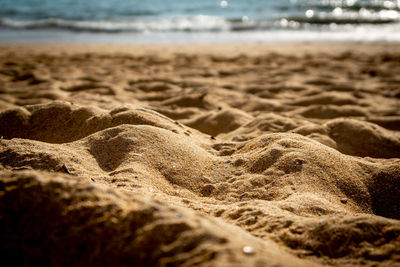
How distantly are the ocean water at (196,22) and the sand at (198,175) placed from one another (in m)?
5.12

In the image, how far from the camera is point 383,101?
10.4 ft

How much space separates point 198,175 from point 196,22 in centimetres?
1050

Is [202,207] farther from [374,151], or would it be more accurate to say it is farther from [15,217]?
[374,151]

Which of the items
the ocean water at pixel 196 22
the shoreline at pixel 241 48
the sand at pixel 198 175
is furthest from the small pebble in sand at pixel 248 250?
the ocean water at pixel 196 22

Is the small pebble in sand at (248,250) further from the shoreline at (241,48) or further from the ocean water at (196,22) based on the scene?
the ocean water at (196,22)

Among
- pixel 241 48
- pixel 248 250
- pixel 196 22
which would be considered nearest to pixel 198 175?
pixel 248 250

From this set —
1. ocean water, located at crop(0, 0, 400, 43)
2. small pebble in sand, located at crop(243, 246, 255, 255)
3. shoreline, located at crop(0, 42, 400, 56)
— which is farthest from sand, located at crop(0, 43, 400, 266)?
ocean water, located at crop(0, 0, 400, 43)

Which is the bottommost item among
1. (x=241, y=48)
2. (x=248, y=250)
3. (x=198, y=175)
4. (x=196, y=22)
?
(x=198, y=175)

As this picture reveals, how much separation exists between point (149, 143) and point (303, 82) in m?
2.74

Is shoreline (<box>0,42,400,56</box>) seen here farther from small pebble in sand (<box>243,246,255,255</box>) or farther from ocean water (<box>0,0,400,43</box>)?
small pebble in sand (<box>243,246,255,255</box>)

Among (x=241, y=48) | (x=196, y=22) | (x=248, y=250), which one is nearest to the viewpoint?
(x=248, y=250)

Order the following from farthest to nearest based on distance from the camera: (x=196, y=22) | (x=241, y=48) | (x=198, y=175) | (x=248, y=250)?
(x=196, y=22) < (x=241, y=48) < (x=198, y=175) < (x=248, y=250)

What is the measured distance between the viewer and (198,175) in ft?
5.13

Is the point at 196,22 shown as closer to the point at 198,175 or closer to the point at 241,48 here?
the point at 241,48
